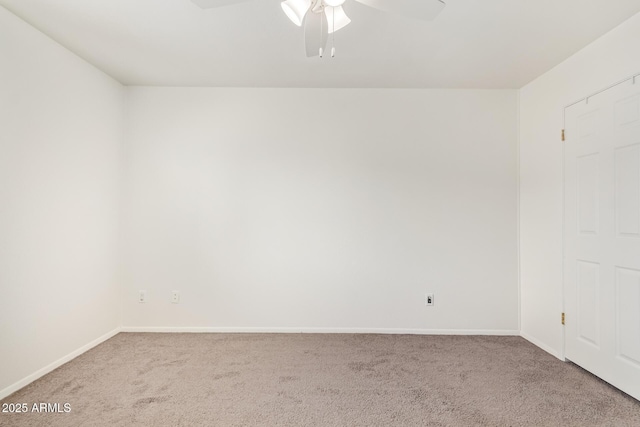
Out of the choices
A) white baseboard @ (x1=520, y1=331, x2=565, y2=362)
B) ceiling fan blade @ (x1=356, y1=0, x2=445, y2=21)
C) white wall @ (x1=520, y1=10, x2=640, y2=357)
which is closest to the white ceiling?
white wall @ (x1=520, y1=10, x2=640, y2=357)

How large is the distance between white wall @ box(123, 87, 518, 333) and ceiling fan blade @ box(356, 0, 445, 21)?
1.74 metres

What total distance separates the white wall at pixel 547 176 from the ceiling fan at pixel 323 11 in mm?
1640

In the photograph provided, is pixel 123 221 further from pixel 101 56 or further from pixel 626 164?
pixel 626 164

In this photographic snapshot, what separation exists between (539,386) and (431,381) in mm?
703

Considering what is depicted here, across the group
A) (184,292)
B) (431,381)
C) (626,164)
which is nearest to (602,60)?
(626,164)

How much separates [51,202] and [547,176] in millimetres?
3904

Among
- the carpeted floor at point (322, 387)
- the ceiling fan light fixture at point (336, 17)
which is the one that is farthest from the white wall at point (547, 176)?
the ceiling fan light fixture at point (336, 17)

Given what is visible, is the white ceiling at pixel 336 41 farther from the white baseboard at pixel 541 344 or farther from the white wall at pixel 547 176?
the white baseboard at pixel 541 344

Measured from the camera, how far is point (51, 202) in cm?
238

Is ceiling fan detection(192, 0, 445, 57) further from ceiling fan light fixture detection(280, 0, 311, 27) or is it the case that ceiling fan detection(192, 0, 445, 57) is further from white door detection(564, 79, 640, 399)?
white door detection(564, 79, 640, 399)

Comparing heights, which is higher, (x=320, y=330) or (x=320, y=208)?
(x=320, y=208)

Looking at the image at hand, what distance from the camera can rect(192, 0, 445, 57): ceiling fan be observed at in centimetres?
143

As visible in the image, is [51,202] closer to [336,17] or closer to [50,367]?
[50,367]

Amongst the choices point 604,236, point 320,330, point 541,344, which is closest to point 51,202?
point 320,330
